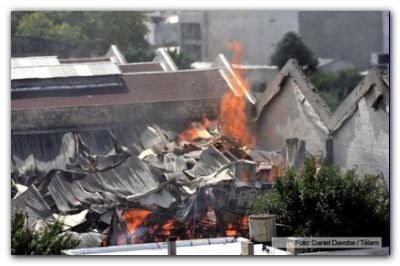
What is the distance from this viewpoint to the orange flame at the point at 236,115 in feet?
61.5

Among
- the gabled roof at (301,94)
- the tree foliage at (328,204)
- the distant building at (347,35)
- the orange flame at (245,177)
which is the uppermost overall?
the distant building at (347,35)

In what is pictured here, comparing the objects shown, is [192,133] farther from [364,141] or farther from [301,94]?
[364,141]

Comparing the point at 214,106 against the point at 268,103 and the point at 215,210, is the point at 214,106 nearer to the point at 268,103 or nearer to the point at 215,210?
the point at 268,103

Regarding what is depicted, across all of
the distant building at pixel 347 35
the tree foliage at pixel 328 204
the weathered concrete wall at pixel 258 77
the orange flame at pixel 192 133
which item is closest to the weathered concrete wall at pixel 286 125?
the orange flame at pixel 192 133

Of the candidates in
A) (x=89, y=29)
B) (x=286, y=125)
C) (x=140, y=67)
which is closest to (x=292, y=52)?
(x=89, y=29)

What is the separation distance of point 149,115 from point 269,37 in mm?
10273

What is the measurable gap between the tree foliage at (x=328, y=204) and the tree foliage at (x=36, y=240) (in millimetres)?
3256

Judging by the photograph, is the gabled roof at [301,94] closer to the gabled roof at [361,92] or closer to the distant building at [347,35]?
the gabled roof at [361,92]

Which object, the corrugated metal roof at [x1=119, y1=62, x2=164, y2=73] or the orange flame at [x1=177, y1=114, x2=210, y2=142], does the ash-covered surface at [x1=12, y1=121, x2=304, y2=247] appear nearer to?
the orange flame at [x1=177, y1=114, x2=210, y2=142]

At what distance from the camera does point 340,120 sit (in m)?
18.1

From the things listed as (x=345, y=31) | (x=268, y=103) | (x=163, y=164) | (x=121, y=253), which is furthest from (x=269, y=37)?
(x=121, y=253)

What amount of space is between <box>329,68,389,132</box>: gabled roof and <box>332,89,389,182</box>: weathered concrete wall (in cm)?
8

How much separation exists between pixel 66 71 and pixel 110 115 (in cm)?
110

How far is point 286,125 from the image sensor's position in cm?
1898
